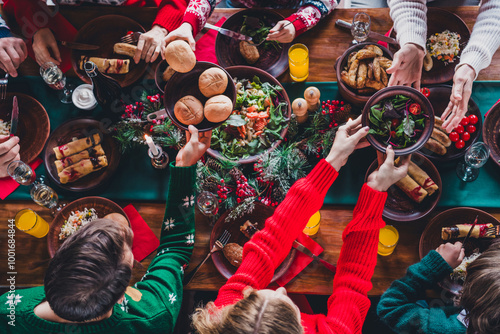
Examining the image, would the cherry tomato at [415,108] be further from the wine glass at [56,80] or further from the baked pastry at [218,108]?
the wine glass at [56,80]

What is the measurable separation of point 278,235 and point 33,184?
1.34 m

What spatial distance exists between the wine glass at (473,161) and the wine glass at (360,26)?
80 cm

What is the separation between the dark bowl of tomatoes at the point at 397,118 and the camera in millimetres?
1469

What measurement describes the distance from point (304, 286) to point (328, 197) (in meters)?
0.48

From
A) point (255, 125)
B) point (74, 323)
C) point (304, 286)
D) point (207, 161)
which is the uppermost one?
point (255, 125)

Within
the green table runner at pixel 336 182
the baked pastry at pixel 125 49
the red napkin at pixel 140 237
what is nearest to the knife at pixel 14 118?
the green table runner at pixel 336 182

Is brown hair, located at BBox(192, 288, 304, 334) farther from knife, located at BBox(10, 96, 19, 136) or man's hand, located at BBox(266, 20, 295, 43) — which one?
knife, located at BBox(10, 96, 19, 136)

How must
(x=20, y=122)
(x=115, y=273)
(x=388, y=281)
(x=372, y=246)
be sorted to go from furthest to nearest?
(x=20, y=122) → (x=388, y=281) → (x=372, y=246) → (x=115, y=273)

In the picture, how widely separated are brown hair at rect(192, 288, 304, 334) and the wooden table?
520mm

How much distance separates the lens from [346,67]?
1713 millimetres

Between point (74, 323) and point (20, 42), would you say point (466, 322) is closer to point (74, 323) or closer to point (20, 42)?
point (74, 323)

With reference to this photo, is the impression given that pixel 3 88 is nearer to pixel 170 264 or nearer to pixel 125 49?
pixel 125 49

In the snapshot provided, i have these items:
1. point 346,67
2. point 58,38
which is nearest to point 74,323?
point 58,38

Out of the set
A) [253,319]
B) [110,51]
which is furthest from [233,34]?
[253,319]
